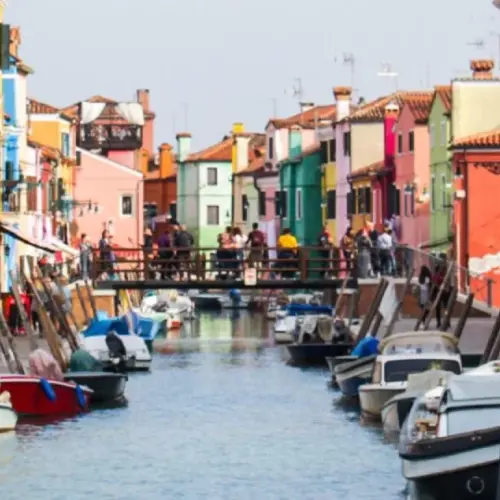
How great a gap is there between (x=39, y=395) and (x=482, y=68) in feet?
134

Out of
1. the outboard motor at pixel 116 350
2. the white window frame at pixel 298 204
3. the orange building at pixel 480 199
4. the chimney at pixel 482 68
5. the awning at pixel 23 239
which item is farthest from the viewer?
the white window frame at pixel 298 204

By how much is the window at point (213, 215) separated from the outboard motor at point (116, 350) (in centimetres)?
8949

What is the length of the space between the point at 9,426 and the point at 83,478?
5778 mm

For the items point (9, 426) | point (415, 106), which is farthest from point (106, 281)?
point (9, 426)

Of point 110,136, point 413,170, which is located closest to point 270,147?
point 110,136

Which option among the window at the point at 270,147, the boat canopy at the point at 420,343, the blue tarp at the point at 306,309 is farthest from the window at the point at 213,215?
the boat canopy at the point at 420,343

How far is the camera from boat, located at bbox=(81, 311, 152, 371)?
2242 inches

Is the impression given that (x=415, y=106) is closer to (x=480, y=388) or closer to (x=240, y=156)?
(x=240, y=156)

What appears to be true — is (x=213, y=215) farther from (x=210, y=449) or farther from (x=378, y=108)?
(x=210, y=449)

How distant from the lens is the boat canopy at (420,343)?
45.2 m

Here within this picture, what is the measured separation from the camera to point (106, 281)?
73938mm

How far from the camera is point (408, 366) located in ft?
141

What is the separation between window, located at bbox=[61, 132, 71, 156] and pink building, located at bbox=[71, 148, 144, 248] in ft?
35.3

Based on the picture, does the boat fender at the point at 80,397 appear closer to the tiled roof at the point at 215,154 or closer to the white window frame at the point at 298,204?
the white window frame at the point at 298,204
